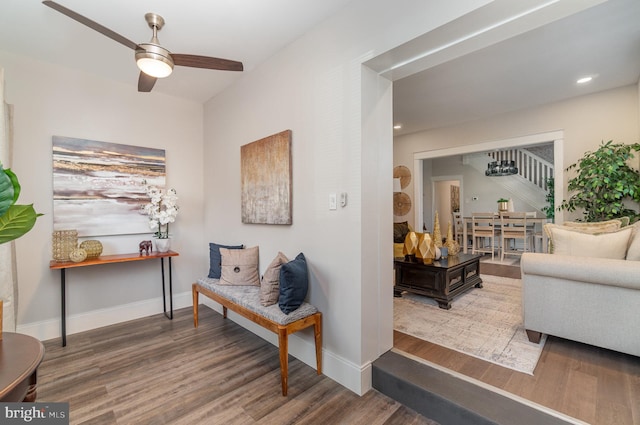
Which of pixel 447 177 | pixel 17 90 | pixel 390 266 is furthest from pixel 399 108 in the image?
pixel 447 177

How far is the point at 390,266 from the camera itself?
2.18 meters

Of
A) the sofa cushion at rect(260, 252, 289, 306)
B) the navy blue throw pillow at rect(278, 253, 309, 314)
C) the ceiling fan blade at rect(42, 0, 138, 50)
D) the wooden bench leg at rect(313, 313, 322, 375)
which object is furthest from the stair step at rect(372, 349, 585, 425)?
the ceiling fan blade at rect(42, 0, 138, 50)

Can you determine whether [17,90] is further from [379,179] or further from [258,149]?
[379,179]

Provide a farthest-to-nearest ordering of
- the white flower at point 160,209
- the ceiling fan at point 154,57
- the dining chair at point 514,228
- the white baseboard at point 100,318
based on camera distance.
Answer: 1. the dining chair at point 514,228
2. the white flower at point 160,209
3. the white baseboard at point 100,318
4. the ceiling fan at point 154,57

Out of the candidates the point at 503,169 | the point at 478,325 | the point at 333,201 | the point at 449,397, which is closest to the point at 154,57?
the point at 333,201

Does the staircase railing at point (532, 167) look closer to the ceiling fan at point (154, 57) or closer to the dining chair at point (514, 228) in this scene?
the dining chair at point (514, 228)

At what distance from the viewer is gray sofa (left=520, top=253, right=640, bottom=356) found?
1922 millimetres

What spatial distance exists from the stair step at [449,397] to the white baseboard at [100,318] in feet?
9.08

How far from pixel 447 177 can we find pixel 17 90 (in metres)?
8.95

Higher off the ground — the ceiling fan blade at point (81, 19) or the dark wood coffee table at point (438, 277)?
the ceiling fan blade at point (81, 19)

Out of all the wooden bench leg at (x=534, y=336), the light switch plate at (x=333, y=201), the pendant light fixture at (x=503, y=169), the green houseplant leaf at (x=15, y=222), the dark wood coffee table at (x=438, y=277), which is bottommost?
the wooden bench leg at (x=534, y=336)

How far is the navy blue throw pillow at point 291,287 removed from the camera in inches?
81.0

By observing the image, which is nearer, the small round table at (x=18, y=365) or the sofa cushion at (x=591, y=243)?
the small round table at (x=18, y=365)

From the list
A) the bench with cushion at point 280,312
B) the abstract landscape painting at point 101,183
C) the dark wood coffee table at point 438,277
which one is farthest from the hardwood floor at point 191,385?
the dark wood coffee table at point 438,277
